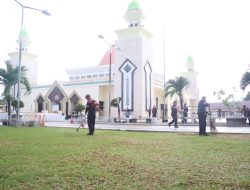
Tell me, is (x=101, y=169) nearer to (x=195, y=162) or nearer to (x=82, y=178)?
(x=82, y=178)

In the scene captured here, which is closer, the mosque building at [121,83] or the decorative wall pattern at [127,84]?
the decorative wall pattern at [127,84]

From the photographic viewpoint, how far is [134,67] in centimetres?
4109

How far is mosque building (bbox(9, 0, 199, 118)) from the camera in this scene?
40719 millimetres

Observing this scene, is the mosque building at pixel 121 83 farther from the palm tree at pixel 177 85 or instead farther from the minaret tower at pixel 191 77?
the minaret tower at pixel 191 77

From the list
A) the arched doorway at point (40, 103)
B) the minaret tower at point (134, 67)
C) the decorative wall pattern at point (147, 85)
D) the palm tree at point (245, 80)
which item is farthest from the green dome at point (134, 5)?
the palm tree at point (245, 80)

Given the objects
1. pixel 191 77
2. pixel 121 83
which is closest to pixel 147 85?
pixel 121 83

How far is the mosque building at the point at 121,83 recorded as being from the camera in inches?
1603

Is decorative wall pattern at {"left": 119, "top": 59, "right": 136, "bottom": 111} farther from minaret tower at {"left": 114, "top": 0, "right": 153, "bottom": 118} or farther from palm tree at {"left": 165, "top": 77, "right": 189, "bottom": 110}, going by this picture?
palm tree at {"left": 165, "top": 77, "right": 189, "bottom": 110}

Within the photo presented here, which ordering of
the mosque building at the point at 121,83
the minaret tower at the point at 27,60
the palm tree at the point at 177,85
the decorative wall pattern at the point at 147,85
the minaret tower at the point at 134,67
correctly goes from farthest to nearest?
the minaret tower at the point at 27,60
the decorative wall pattern at the point at 147,85
the palm tree at the point at 177,85
the mosque building at the point at 121,83
the minaret tower at the point at 134,67

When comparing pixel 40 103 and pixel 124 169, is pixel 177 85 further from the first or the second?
pixel 124 169

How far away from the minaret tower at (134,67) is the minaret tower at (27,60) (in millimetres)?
20870

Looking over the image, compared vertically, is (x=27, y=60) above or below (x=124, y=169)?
above

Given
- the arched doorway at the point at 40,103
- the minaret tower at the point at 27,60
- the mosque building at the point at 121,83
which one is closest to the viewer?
the mosque building at the point at 121,83

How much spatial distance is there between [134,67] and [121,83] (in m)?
2.65
